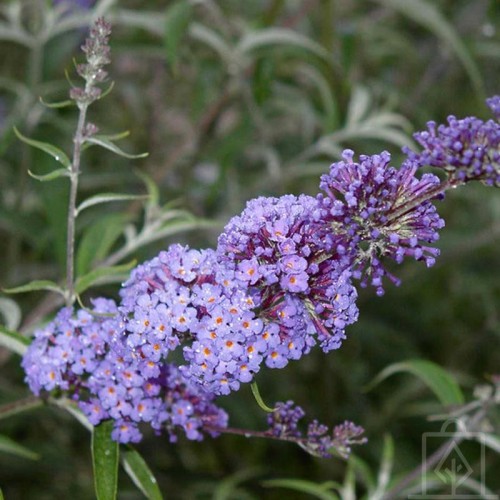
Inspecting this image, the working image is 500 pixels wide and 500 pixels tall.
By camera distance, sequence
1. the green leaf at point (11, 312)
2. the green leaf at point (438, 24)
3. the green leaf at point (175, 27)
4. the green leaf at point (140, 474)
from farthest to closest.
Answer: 1. the green leaf at point (438, 24)
2. the green leaf at point (175, 27)
3. the green leaf at point (11, 312)
4. the green leaf at point (140, 474)

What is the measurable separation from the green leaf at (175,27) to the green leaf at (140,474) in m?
1.03

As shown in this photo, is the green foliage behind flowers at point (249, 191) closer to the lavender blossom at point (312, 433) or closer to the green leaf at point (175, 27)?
the green leaf at point (175, 27)

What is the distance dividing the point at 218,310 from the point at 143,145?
82.4 inches

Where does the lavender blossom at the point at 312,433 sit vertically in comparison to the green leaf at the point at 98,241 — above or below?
below

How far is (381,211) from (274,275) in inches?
6.5

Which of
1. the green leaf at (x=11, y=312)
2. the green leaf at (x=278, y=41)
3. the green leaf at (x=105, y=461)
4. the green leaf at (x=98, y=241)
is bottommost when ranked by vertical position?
the green leaf at (x=105, y=461)

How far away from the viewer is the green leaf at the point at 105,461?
3.69 feet

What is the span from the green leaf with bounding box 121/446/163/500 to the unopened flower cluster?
4.4 inches

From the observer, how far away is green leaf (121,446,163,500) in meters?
1.24

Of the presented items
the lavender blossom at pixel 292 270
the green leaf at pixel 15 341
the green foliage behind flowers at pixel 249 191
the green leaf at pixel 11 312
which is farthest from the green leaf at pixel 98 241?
the lavender blossom at pixel 292 270

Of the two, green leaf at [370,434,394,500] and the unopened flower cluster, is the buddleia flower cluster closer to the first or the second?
the unopened flower cluster

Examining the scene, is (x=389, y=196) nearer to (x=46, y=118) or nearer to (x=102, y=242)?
(x=102, y=242)

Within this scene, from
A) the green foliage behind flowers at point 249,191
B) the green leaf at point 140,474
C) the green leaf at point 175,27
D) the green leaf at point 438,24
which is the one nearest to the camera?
the green leaf at point 140,474

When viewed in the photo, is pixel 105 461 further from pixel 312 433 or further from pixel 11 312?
pixel 11 312
